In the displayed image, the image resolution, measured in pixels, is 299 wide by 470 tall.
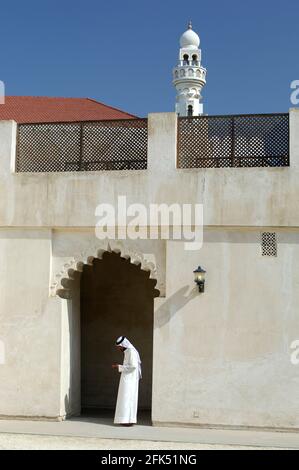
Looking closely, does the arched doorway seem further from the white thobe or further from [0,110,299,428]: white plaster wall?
the white thobe

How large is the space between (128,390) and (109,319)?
297 centimetres

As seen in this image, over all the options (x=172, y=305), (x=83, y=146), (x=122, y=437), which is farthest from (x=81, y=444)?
(x=83, y=146)

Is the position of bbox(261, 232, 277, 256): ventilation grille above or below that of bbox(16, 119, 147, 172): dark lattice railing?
below

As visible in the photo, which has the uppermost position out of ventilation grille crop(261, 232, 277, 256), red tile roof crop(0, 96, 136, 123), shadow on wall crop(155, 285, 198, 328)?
red tile roof crop(0, 96, 136, 123)

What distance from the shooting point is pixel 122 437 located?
971cm

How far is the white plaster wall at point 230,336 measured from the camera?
10438 millimetres

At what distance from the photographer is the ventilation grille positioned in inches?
418

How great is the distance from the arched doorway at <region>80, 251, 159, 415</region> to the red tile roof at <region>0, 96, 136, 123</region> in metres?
4.29

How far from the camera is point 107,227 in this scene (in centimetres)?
1115

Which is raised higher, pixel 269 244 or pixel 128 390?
pixel 269 244

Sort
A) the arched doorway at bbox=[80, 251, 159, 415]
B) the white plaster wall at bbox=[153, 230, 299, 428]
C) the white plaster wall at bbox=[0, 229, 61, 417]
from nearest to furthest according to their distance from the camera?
1. the white plaster wall at bbox=[153, 230, 299, 428]
2. the white plaster wall at bbox=[0, 229, 61, 417]
3. the arched doorway at bbox=[80, 251, 159, 415]

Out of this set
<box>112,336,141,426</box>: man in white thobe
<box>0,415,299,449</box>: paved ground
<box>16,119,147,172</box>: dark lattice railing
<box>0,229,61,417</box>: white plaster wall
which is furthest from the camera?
→ <box>16,119,147,172</box>: dark lattice railing

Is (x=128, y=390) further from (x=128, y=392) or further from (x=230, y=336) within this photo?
(x=230, y=336)

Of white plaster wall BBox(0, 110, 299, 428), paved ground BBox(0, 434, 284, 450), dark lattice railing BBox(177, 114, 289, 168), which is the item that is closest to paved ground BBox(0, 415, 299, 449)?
paved ground BBox(0, 434, 284, 450)
